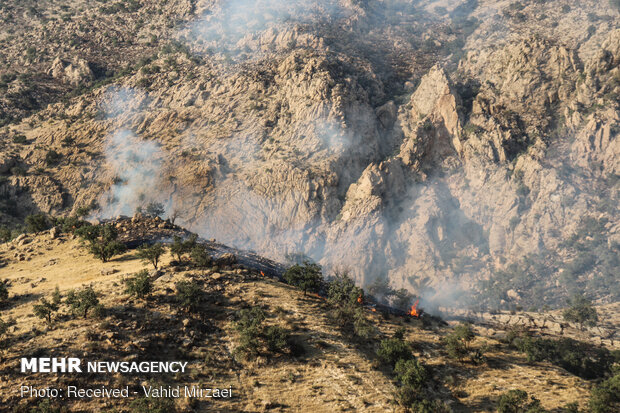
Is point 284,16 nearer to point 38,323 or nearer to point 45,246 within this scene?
point 45,246

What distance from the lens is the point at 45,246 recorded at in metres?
40.1

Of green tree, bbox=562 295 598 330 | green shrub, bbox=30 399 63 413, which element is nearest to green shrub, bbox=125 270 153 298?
green shrub, bbox=30 399 63 413

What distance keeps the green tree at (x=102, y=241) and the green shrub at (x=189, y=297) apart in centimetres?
1136

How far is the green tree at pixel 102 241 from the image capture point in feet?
118

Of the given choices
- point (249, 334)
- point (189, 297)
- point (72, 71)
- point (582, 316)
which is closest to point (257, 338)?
point (249, 334)

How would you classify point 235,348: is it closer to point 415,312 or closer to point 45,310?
point 45,310

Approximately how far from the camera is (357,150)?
2660 inches

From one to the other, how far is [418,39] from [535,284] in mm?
61445

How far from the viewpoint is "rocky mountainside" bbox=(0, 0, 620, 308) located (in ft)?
197

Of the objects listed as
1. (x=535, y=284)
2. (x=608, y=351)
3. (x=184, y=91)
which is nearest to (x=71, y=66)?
(x=184, y=91)

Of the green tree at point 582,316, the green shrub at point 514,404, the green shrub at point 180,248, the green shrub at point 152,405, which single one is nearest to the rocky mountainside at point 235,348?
the green shrub at point 152,405

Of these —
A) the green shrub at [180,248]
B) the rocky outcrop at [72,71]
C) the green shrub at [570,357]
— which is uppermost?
the rocky outcrop at [72,71]

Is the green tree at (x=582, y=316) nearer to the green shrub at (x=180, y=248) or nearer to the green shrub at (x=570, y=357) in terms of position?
the green shrub at (x=570, y=357)

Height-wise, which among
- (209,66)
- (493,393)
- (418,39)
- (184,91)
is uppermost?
(418,39)
